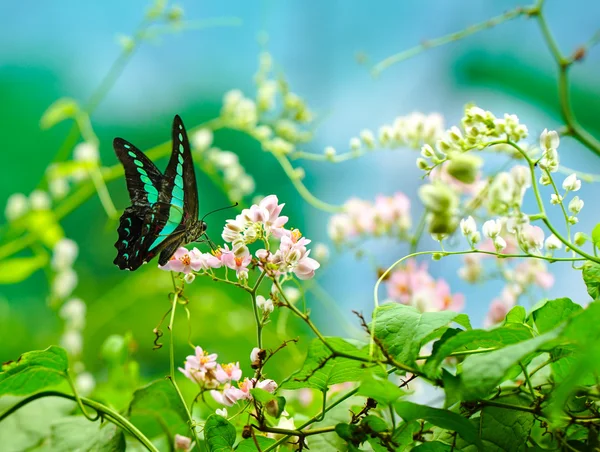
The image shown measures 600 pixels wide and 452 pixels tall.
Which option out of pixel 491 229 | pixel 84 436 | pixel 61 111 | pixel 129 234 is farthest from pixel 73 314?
pixel 491 229

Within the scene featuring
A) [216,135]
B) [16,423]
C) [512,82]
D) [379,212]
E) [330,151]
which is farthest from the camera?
[216,135]

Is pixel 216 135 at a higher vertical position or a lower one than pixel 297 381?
higher

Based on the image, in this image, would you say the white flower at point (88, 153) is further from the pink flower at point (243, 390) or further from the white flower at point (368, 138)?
the pink flower at point (243, 390)

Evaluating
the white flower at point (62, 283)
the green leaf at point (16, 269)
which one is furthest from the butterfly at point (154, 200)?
the white flower at point (62, 283)

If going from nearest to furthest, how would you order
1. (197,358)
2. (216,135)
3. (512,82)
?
(197,358), (512,82), (216,135)

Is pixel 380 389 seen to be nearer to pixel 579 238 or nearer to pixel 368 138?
pixel 579 238

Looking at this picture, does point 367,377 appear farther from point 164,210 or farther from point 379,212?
point 379,212

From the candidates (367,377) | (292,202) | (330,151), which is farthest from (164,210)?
(292,202)
